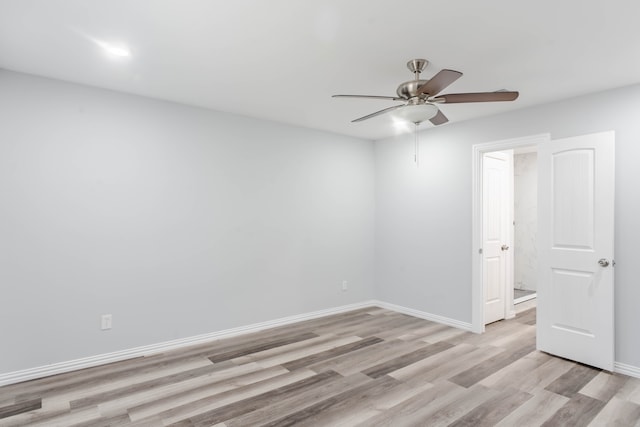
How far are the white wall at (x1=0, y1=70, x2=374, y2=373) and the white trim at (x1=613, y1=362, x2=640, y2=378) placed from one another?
3.07 m

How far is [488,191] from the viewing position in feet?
15.1

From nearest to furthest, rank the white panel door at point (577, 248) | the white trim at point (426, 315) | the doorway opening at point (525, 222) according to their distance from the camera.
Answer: the white panel door at point (577, 248) → the white trim at point (426, 315) → the doorway opening at point (525, 222)

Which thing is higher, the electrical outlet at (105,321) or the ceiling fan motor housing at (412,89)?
the ceiling fan motor housing at (412,89)

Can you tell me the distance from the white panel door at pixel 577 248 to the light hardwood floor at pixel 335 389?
23cm

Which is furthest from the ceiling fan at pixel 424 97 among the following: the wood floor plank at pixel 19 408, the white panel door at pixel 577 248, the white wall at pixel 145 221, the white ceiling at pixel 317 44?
the wood floor plank at pixel 19 408

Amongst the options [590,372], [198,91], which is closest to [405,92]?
[198,91]

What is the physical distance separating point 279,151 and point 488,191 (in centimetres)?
272

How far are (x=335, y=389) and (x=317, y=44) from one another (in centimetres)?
257

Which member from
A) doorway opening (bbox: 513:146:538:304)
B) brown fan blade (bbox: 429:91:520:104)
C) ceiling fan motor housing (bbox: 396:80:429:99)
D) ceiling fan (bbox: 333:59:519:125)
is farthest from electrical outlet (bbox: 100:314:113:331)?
doorway opening (bbox: 513:146:538:304)

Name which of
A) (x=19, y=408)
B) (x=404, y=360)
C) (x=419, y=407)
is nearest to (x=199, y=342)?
(x=19, y=408)

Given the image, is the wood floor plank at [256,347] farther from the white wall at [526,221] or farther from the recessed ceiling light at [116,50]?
the white wall at [526,221]

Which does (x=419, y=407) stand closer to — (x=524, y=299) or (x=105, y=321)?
(x=105, y=321)

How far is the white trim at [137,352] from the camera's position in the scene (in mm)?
2939

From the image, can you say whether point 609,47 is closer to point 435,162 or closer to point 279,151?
point 435,162
